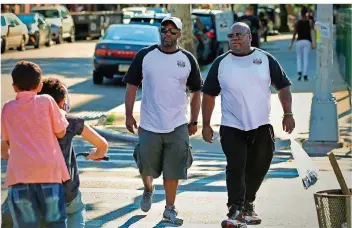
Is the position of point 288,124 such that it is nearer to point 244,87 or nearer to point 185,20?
point 244,87

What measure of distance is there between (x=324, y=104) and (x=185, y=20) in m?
10.0

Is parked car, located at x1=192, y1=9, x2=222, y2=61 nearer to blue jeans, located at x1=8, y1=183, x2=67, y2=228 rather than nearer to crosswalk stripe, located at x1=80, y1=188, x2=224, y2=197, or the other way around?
crosswalk stripe, located at x1=80, y1=188, x2=224, y2=197

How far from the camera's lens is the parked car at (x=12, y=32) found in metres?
39.7

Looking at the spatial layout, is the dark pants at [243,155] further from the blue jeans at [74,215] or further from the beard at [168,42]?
the blue jeans at [74,215]

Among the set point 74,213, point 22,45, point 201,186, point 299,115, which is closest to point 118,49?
point 299,115

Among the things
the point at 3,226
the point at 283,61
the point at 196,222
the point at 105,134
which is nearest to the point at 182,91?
the point at 196,222

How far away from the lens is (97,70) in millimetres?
26062

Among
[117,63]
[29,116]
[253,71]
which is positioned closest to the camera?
[29,116]

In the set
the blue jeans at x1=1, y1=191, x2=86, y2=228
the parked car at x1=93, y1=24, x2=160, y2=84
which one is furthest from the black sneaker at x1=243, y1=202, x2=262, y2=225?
the parked car at x1=93, y1=24, x2=160, y2=84

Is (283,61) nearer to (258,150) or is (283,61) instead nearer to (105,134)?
(105,134)

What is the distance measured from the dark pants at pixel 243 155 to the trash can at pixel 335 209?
1.78 metres

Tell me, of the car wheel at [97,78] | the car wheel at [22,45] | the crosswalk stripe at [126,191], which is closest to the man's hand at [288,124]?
the crosswalk stripe at [126,191]

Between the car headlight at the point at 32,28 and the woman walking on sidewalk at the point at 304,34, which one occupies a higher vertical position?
the woman walking on sidewalk at the point at 304,34

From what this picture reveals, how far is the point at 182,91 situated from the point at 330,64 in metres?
6.30
